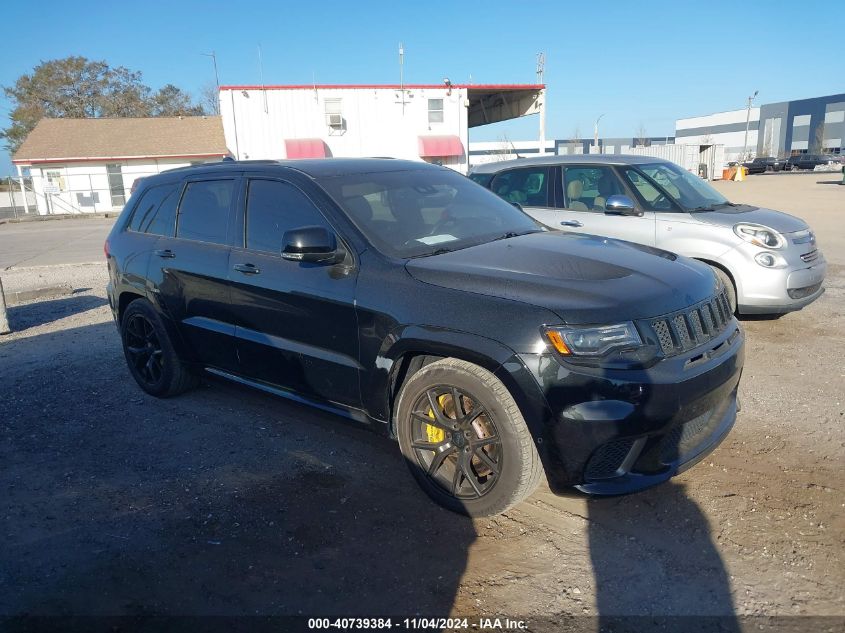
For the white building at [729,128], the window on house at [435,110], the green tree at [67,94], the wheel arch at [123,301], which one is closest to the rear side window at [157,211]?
the wheel arch at [123,301]

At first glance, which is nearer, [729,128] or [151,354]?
[151,354]

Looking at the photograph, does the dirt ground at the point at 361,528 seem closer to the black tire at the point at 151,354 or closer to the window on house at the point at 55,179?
the black tire at the point at 151,354

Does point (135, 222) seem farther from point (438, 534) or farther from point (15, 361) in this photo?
point (438, 534)

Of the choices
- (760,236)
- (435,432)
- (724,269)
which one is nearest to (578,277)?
(435,432)

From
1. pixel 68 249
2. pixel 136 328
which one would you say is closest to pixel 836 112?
pixel 68 249

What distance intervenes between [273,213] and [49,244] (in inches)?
709

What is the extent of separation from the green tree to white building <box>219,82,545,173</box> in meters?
32.4

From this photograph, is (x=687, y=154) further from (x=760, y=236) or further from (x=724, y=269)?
(x=724, y=269)

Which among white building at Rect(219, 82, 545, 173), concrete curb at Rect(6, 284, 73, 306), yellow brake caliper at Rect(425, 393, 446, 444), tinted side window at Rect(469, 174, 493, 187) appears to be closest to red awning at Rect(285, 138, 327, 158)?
white building at Rect(219, 82, 545, 173)

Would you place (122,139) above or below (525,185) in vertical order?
above

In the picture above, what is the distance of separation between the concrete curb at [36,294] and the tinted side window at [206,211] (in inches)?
256

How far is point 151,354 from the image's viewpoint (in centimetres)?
525

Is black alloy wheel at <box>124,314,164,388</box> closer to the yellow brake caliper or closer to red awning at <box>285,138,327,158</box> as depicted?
the yellow brake caliper

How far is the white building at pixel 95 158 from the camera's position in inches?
1366
